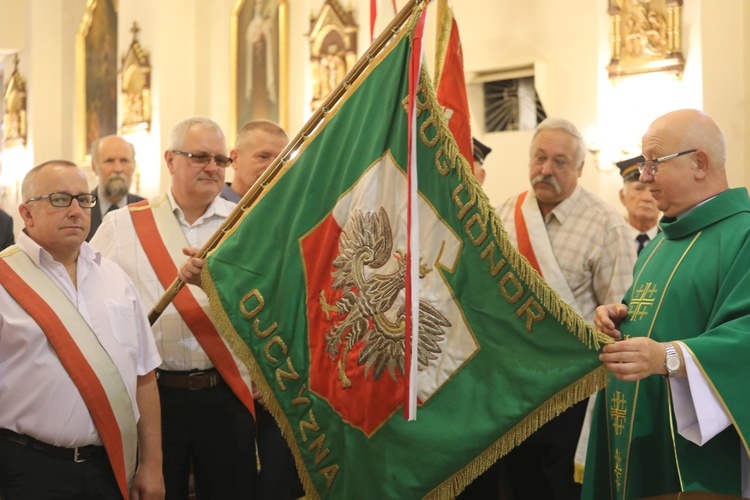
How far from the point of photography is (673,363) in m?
2.82

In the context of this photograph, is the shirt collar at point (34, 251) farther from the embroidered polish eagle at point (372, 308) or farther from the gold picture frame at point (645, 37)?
the gold picture frame at point (645, 37)

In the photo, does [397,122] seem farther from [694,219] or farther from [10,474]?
[10,474]

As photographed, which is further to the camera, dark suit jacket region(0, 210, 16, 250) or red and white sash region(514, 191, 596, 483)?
dark suit jacket region(0, 210, 16, 250)

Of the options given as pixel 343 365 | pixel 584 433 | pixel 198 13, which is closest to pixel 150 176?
pixel 198 13

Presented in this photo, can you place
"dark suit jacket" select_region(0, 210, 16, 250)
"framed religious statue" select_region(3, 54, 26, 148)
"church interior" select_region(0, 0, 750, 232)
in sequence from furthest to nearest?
1. "framed religious statue" select_region(3, 54, 26, 148)
2. "church interior" select_region(0, 0, 750, 232)
3. "dark suit jacket" select_region(0, 210, 16, 250)

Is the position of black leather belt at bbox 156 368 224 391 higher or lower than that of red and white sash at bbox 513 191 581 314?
lower

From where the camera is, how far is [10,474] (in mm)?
3068

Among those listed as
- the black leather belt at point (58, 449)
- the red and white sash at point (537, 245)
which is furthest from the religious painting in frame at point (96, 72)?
the black leather belt at point (58, 449)

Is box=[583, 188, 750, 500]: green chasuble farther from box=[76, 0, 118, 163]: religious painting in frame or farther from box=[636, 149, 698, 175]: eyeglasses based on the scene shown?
box=[76, 0, 118, 163]: religious painting in frame

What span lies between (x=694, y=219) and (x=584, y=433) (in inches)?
75.7

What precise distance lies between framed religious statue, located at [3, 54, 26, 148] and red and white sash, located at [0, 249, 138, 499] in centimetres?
1432


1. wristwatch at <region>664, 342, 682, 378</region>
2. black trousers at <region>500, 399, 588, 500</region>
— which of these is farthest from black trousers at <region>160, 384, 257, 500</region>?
wristwatch at <region>664, 342, 682, 378</region>

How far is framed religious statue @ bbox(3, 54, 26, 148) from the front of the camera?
16.5 m

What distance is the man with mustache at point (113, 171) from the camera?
6316 millimetres
